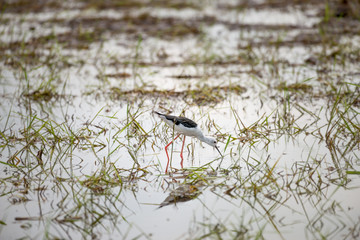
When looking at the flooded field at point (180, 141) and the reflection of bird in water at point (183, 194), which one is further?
the reflection of bird in water at point (183, 194)

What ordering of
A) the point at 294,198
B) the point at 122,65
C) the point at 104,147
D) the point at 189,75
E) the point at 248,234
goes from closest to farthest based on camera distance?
1. the point at 248,234
2. the point at 294,198
3. the point at 104,147
4. the point at 189,75
5. the point at 122,65

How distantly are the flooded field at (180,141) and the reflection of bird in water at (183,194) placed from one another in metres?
0.02

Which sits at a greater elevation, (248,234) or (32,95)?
(32,95)

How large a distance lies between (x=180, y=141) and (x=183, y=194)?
71.8 inches

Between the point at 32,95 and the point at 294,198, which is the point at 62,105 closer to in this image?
the point at 32,95

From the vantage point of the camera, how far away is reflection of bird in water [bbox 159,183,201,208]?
430cm

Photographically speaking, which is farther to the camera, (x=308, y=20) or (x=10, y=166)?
(x=308, y=20)

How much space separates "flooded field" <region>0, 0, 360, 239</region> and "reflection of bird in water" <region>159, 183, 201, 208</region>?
2 centimetres

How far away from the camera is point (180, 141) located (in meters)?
6.19

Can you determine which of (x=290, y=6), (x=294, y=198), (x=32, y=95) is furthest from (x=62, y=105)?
(x=290, y=6)

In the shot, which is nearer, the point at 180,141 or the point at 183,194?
the point at 183,194

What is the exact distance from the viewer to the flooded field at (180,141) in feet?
12.9

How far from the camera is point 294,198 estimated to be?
4.28 metres

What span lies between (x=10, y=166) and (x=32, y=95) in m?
2.87
